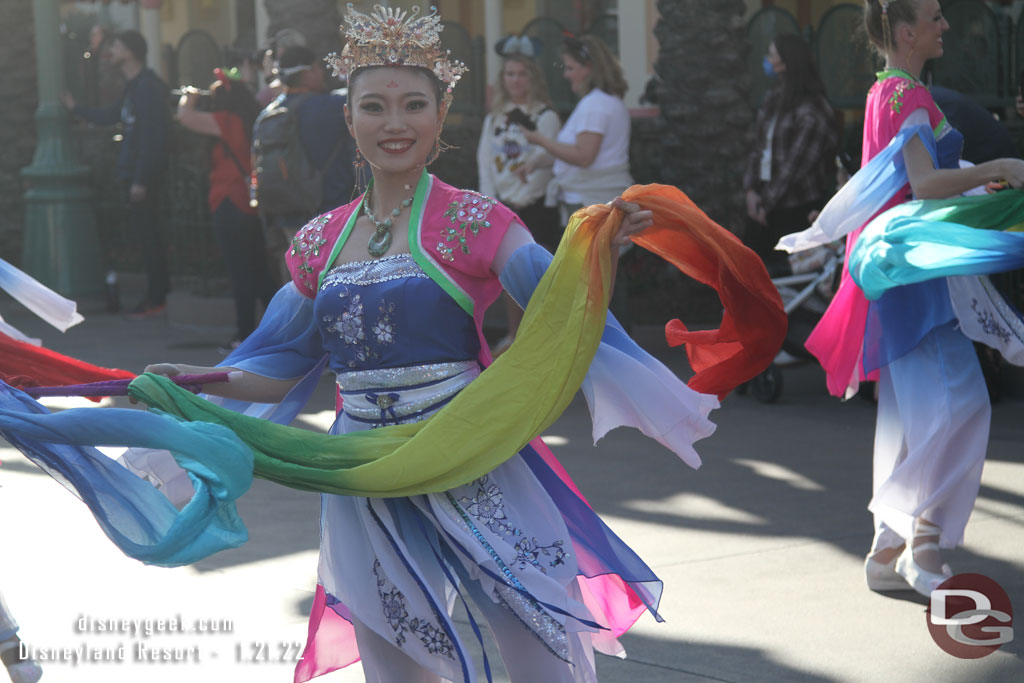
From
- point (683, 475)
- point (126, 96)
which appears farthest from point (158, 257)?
point (683, 475)

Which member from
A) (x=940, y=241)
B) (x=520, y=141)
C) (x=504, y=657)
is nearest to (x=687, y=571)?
(x=940, y=241)

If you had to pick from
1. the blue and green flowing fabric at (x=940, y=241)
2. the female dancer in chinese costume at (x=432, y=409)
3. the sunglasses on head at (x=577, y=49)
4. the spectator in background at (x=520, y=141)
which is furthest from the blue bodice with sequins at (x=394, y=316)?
the sunglasses on head at (x=577, y=49)

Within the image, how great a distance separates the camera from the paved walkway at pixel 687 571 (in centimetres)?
482

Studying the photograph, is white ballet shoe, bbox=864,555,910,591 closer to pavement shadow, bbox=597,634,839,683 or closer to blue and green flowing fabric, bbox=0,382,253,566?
pavement shadow, bbox=597,634,839,683

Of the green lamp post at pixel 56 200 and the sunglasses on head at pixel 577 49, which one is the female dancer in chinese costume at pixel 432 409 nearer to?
the sunglasses on head at pixel 577 49

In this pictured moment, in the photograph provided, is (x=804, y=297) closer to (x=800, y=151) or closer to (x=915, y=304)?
(x=800, y=151)

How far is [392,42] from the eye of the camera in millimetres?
3629

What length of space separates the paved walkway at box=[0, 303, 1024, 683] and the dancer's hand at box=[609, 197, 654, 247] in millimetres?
1722

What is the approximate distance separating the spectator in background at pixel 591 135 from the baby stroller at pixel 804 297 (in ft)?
4.80

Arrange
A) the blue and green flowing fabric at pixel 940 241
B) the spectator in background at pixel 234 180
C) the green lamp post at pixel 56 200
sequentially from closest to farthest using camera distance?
1. the blue and green flowing fabric at pixel 940 241
2. the spectator in background at pixel 234 180
3. the green lamp post at pixel 56 200

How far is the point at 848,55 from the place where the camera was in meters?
12.9

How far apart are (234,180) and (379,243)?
796 centimetres

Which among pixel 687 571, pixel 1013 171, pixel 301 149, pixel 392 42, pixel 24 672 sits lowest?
pixel 687 571

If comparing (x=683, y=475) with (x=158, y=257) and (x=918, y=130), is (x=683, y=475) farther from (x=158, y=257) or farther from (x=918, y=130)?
(x=158, y=257)
